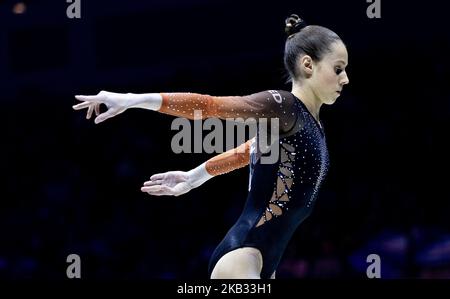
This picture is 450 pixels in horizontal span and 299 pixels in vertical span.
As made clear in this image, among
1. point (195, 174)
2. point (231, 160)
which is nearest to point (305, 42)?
point (231, 160)

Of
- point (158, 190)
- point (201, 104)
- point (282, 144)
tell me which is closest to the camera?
point (201, 104)

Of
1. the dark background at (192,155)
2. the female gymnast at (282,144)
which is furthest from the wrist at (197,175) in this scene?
the dark background at (192,155)

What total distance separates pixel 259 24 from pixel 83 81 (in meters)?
1.88

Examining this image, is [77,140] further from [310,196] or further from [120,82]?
[310,196]

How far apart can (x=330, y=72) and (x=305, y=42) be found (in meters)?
0.15

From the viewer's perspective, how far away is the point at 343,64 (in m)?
2.88

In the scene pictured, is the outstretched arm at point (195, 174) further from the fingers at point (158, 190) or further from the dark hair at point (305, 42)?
the dark hair at point (305, 42)

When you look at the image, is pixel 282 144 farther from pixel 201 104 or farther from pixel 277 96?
pixel 201 104

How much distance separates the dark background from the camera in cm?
531

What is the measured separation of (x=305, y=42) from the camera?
114 inches

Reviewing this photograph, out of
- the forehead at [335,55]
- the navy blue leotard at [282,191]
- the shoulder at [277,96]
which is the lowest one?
the navy blue leotard at [282,191]

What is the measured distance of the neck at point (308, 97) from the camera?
2.87 meters

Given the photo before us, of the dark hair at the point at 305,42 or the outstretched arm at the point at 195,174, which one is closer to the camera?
the dark hair at the point at 305,42

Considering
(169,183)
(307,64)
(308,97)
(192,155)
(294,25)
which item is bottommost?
(169,183)
